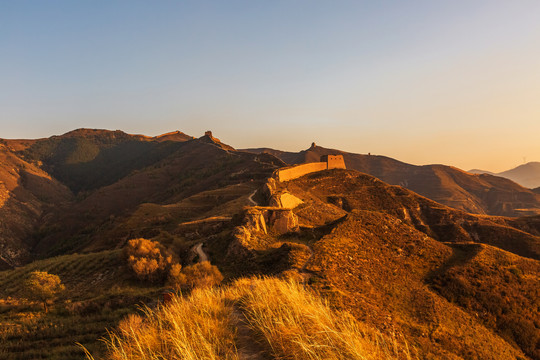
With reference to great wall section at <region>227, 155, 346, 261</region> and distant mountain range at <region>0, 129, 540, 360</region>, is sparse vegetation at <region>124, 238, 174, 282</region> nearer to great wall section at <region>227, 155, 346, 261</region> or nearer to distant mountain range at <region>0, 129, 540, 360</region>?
distant mountain range at <region>0, 129, 540, 360</region>

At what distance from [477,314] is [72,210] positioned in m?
100

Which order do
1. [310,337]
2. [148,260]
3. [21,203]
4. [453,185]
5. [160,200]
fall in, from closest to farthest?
[310,337] → [148,260] → [160,200] → [21,203] → [453,185]

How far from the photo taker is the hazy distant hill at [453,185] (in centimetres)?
12548

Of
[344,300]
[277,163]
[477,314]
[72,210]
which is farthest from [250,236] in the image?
[72,210]

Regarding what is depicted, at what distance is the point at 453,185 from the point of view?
497ft

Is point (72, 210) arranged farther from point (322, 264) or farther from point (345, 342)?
point (345, 342)

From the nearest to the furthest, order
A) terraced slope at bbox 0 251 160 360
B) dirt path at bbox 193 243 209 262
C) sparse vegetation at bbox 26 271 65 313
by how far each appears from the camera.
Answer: terraced slope at bbox 0 251 160 360
sparse vegetation at bbox 26 271 65 313
dirt path at bbox 193 243 209 262

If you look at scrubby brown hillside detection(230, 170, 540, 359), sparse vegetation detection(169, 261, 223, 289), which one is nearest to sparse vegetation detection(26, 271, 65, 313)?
sparse vegetation detection(169, 261, 223, 289)

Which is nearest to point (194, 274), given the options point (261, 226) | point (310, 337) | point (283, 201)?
point (261, 226)

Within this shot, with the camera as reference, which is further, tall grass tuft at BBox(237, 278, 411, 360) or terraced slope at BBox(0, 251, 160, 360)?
terraced slope at BBox(0, 251, 160, 360)

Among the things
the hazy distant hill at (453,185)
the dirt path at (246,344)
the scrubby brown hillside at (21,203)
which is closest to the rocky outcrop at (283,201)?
the dirt path at (246,344)

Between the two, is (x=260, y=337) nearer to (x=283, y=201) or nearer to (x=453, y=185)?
(x=283, y=201)

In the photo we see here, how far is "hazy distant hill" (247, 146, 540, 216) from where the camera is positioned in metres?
125

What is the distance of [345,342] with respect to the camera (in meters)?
3.46
